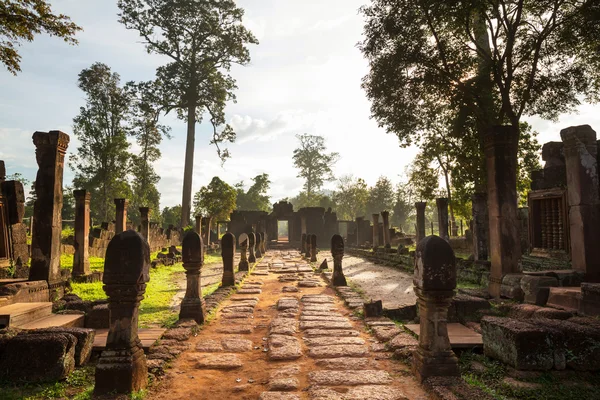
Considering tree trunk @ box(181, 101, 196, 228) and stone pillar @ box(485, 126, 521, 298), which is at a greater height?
tree trunk @ box(181, 101, 196, 228)

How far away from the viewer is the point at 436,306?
12.4 ft

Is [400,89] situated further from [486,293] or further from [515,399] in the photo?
[515,399]

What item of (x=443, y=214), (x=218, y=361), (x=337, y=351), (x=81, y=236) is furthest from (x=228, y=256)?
(x=443, y=214)

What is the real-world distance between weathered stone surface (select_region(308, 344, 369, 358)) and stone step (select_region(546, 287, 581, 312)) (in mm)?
3309

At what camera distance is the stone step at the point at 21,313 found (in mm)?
5059

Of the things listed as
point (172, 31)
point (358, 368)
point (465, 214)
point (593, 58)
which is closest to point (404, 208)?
point (465, 214)

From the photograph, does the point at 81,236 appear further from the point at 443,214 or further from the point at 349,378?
the point at 443,214

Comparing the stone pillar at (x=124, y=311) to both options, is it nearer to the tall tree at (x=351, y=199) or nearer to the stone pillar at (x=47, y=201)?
the stone pillar at (x=47, y=201)

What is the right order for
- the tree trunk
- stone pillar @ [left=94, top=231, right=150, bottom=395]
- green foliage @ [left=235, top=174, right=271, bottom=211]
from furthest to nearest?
1. green foliage @ [left=235, top=174, right=271, bottom=211]
2. the tree trunk
3. stone pillar @ [left=94, top=231, right=150, bottom=395]

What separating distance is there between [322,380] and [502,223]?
5.25 meters

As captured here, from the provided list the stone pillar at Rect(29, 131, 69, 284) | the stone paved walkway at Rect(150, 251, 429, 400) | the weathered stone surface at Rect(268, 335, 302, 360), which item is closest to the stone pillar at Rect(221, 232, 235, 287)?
the stone paved walkway at Rect(150, 251, 429, 400)

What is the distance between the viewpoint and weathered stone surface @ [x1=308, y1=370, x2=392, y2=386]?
3777 millimetres

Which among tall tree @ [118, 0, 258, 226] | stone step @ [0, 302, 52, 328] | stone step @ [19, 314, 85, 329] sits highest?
tall tree @ [118, 0, 258, 226]

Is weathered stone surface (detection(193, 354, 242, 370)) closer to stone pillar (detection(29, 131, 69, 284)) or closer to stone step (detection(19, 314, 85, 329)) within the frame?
stone step (detection(19, 314, 85, 329))
